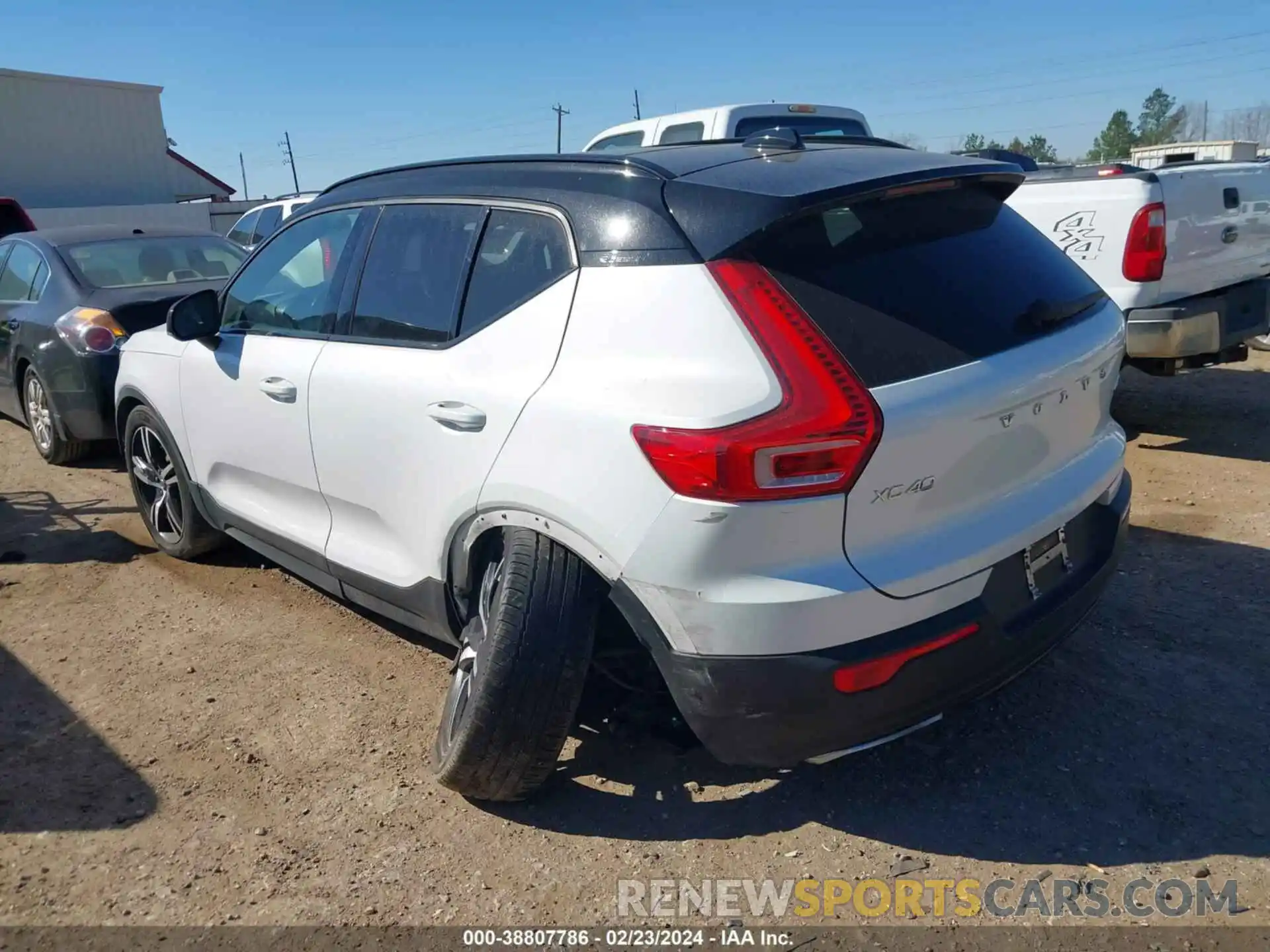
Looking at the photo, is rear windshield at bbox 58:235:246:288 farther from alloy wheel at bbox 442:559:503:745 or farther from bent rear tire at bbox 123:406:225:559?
alloy wheel at bbox 442:559:503:745

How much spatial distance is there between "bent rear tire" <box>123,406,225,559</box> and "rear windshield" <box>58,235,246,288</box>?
6.89ft

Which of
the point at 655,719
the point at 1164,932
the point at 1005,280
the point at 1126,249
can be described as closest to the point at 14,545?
the point at 655,719

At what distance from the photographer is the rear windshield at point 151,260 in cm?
681

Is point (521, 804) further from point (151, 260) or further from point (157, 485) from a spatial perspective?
point (151, 260)

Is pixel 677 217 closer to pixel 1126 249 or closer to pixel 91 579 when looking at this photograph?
pixel 91 579

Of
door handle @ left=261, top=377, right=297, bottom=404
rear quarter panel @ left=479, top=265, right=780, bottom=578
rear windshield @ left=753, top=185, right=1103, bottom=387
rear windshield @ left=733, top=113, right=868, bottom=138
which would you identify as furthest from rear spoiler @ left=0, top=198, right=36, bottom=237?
rear windshield @ left=753, top=185, right=1103, bottom=387

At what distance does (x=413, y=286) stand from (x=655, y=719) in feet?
5.25

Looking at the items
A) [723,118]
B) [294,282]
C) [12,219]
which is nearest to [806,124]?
[723,118]

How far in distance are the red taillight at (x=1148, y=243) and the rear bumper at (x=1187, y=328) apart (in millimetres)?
227

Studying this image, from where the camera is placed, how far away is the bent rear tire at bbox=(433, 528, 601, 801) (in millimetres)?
2605

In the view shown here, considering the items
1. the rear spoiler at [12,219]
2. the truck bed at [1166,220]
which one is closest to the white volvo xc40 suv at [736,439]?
the truck bed at [1166,220]

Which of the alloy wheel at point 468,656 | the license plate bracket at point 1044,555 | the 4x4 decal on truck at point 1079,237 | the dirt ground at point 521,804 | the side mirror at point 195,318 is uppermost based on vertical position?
Result: the side mirror at point 195,318

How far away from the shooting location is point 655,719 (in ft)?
9.87

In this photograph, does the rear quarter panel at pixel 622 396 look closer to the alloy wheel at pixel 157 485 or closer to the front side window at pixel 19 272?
the alloy wheel at pixel 157 485
